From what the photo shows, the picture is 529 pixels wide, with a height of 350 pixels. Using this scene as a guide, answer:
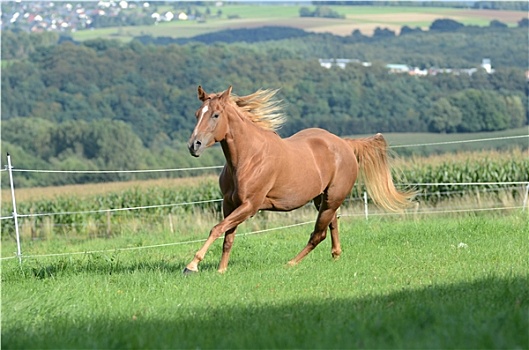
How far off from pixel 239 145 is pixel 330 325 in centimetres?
445

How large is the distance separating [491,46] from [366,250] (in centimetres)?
10447

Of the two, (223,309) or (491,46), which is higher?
(223,309)

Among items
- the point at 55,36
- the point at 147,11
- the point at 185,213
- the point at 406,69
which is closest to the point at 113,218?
the point at 185,213

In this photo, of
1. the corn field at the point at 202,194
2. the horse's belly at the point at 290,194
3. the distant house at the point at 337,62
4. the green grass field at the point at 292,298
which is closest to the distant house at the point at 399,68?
the distant house at the point at 337,62

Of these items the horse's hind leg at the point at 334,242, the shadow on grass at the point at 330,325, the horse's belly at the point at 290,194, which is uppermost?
the shadow on grass at the point at 330,325

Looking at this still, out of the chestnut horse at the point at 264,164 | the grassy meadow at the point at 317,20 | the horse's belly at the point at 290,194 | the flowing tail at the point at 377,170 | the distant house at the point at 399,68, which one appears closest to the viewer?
the chestnut horse at the point at 264,164

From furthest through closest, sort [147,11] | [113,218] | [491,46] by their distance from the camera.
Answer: [147,11] < [491,46] < [113,218]

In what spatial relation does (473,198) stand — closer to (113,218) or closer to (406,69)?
(113,218)

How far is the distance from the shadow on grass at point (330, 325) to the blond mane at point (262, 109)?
3.76 m

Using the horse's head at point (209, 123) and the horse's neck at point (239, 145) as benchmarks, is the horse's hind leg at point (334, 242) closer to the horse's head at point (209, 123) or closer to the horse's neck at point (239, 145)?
the horse's neck at point (239, 145)

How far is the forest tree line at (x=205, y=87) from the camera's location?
7100cm

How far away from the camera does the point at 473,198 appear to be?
74.6 feet

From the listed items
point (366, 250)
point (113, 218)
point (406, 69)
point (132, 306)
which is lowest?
point (406, 69)

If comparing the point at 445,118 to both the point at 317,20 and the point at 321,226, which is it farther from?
the point at 317,20
